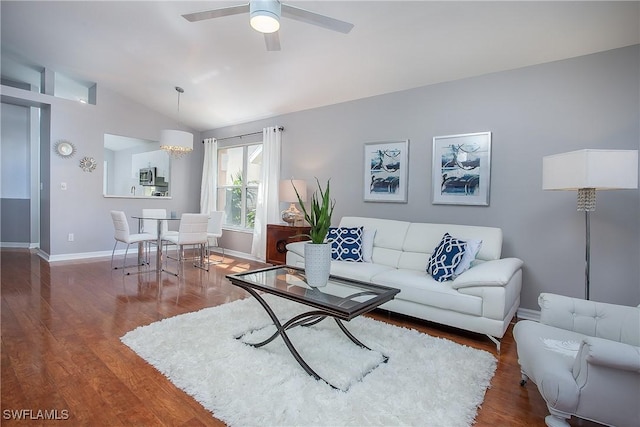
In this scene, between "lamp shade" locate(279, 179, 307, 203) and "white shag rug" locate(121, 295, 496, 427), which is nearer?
"white shag rug" locate(121, 295, 496, 427)

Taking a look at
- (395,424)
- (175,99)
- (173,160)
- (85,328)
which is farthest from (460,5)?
(173,160)

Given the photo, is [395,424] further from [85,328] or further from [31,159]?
[31,159]

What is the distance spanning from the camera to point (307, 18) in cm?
213

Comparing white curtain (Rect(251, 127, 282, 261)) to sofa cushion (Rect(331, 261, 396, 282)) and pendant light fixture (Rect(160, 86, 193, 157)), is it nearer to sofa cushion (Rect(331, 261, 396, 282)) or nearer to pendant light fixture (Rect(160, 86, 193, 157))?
pendant light fixture (Rect(160, 86, 193, 157))

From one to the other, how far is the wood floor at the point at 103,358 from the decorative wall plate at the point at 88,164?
2.10 m

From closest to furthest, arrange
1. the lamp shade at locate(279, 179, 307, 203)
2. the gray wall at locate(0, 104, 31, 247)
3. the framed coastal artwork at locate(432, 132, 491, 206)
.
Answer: the framed coastal artwork at locate(432, 132, 491, 206) < the lamp shade at locate(279, 179, 307, 203) < the gray wall at locate(0, 104, 31, 247)

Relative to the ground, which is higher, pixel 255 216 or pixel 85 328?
pixel 255 216

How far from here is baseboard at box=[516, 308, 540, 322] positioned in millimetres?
2984

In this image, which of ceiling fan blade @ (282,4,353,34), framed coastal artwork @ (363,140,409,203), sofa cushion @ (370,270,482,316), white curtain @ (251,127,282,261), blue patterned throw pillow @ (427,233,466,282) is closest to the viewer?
ceiling fan blade @ (282,4,353,34)

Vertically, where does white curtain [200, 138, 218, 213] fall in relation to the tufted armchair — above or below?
above

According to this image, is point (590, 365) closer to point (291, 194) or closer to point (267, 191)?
point (291, 194)

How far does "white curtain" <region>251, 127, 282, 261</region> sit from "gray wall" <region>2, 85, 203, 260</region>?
2461mm

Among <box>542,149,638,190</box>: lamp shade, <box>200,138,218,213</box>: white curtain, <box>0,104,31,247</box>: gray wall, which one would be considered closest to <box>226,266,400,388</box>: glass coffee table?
<box>542,149,638,190</box>: lamp shade

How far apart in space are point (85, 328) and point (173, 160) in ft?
15.1
